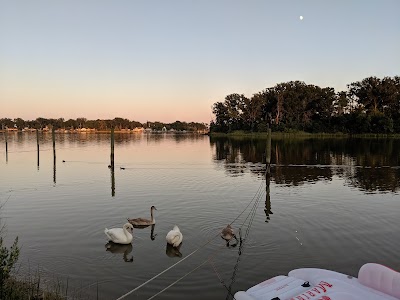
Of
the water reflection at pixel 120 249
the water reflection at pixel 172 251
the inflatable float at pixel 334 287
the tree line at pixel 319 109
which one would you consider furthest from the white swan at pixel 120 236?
the tree line at pixel 319 109

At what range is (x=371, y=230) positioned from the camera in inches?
634

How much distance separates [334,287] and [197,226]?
877 cm

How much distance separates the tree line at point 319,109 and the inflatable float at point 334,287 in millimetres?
103407

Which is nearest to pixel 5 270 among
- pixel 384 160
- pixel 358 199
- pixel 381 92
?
pixel 358 199

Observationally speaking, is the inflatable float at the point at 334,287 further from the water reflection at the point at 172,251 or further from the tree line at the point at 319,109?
the tree line at the point at 319,109

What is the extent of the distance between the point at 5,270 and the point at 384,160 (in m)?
45.7

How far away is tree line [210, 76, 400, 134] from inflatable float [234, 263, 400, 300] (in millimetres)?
103407

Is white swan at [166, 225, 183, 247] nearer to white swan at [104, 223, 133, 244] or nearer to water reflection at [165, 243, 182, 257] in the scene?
water reflection at [165, 243, 182, 257]

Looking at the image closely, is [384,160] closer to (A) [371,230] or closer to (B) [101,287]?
(A) [371,230]

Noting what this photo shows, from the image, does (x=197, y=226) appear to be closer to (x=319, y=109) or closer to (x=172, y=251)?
(x=172, y=251)

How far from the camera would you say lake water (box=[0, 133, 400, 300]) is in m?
11.3

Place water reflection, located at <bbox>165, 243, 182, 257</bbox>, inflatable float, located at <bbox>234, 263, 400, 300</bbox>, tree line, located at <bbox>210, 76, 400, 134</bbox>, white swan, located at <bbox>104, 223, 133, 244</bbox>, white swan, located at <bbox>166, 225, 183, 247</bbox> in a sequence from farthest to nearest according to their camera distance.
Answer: tree line, located at <bbox>210, 76, 400, 134</bbox> < white swan, located at <bbox>104, 223, 133, 244</bbox> < white swan, located at <bbox>166, 225, 183, 247</bbox> < water reflection, located at <bbox>165, 243, 182, 257</bbox> < inflatable float, located at <bbox>234, 263, 400, 300</bbox>

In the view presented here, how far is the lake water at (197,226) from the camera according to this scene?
11.3 m

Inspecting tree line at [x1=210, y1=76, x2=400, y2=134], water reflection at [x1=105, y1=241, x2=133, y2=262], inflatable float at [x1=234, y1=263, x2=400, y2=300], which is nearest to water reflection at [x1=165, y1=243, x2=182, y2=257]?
water reflection at [x1=105, y1=241, x2=133, y2=262]
